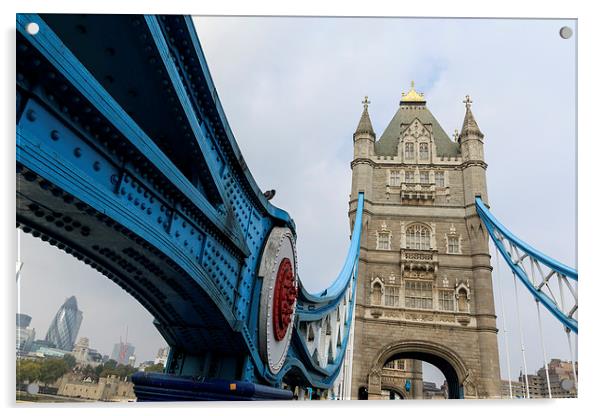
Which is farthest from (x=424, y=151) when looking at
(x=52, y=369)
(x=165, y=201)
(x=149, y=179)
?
(x=52, y=369)

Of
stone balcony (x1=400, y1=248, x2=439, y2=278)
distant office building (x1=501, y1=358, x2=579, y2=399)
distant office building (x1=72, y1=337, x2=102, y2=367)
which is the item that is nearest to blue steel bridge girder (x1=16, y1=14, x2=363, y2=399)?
distant office building (x1=72, y1=337, x2=102, y2=367)

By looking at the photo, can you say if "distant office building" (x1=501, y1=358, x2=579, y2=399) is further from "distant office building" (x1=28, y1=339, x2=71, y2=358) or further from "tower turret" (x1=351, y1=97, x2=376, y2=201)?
"tower turret" (x1=351, y1=97, x2=376, y2=201)

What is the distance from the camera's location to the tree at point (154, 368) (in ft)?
9.54

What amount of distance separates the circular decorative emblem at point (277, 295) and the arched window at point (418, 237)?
10783mm

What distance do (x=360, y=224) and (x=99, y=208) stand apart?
12.2 m

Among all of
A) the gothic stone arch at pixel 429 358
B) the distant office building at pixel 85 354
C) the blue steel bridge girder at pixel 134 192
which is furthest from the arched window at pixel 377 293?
the distant office building at pixel 85 354

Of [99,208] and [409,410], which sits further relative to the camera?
[409,410]

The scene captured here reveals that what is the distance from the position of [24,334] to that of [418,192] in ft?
43.7

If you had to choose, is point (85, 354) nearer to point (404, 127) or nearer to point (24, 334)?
point (24, 334)

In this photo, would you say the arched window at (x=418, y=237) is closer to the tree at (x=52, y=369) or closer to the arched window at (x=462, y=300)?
the arched window at (x=462, y=300)

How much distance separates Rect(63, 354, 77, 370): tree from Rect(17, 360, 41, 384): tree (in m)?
0.17

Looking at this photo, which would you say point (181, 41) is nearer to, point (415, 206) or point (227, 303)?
point (227, 303)
